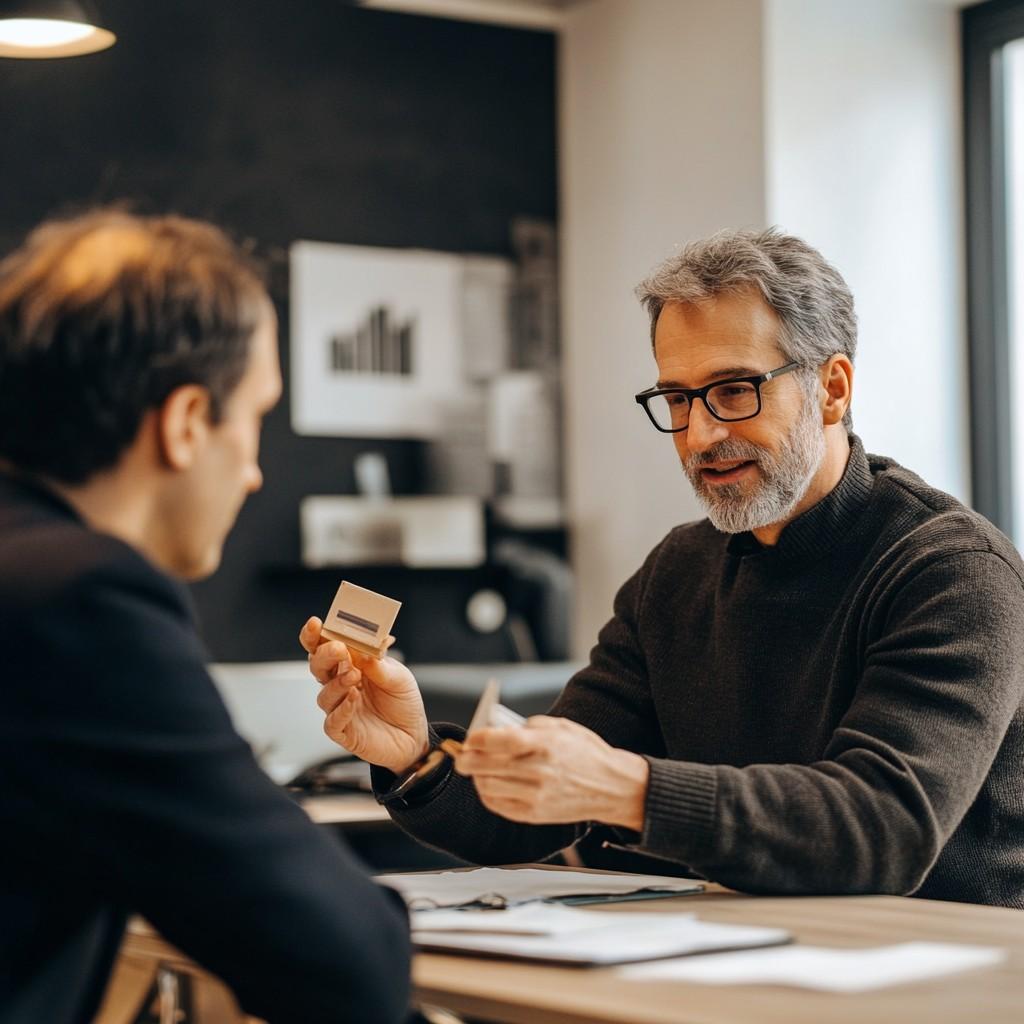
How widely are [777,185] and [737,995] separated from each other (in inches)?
131

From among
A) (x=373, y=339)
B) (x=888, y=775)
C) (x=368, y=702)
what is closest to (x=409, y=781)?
(x=368, y=702)

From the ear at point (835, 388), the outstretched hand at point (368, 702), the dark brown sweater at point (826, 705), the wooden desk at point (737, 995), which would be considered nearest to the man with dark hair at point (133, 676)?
the wooden desk at point (737, 995)

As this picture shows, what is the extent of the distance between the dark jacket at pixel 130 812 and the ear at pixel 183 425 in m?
0.09

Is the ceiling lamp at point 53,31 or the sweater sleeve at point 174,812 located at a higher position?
the ceiling lamp at point 53,31

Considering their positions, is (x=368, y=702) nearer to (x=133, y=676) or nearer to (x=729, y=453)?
(x=729, y=453)

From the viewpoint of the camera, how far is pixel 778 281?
Result: 222 centimetres

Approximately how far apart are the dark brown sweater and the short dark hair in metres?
0.74

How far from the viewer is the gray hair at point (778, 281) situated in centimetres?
222

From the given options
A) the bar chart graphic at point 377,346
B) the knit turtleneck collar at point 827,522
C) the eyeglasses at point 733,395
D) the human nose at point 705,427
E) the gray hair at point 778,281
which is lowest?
the knit turtleneck collar at point 827,522

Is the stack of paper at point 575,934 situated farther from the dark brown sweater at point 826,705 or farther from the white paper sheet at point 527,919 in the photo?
the dark brown sweater at point 826,705

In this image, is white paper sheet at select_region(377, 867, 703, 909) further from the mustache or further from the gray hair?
the gray hair

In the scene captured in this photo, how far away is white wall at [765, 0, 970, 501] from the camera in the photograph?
4.38 m

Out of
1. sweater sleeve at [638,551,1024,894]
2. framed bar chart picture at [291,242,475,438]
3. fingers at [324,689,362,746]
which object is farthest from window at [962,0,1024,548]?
fingers at [324,689,362,746]

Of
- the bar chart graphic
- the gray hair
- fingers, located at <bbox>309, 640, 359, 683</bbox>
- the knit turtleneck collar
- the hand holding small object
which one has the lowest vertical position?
the hand holding small object
